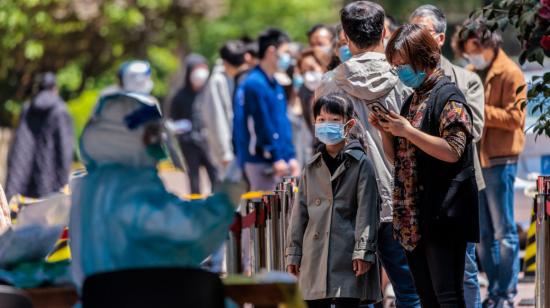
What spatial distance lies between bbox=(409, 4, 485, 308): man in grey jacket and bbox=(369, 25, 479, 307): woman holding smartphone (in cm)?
48

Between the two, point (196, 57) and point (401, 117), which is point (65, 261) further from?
point (196, 57)

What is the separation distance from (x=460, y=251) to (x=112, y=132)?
2.20 meters

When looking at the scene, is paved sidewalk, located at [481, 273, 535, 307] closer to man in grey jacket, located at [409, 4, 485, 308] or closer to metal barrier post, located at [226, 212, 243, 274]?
man in grey jacket, located at [409, 4, 485, 308]

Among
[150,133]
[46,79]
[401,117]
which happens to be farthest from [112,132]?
[46,79]

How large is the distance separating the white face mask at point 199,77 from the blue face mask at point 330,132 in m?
10.6

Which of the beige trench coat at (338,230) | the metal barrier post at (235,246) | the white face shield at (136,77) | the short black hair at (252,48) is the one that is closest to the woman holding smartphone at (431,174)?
the beige trench coat at (338,230)

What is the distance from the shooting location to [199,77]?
60.2ft

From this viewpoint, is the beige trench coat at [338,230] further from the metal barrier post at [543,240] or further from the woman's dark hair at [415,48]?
the metal barrier post at [543,240]

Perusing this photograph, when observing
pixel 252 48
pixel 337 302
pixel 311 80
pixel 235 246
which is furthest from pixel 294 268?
pixel 252 48

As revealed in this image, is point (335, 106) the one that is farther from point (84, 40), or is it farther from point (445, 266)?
point (84, 40)

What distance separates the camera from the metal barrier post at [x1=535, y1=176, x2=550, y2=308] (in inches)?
299

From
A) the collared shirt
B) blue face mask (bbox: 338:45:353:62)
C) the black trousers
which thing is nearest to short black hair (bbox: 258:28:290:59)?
the collared shirt

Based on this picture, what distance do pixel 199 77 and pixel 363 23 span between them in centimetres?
1038

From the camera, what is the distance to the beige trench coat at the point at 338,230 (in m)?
7.55
